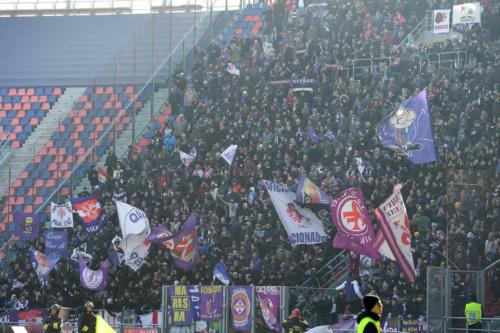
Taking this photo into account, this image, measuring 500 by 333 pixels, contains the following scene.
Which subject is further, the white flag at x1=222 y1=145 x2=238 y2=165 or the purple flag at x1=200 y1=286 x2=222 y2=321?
the white flag at x1=222 y1=145 x2=238 y2=165

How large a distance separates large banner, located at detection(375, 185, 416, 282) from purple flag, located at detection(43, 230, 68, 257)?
1165 cm

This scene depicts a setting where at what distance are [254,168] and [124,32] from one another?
1841 cm

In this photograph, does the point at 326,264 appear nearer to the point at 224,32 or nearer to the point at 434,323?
the point at 434,323

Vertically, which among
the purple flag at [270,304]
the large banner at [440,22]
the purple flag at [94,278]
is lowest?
the purple flag at [94,278]

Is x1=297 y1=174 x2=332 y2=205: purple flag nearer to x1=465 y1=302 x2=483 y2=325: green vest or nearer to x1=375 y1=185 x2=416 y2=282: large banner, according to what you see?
x1=375 y1=185 x2=416 y2=282: large banner

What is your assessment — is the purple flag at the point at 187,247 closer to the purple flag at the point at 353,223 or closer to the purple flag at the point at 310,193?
the purple flag at the point at 310,193

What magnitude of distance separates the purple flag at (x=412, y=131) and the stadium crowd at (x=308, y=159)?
62 centimetres

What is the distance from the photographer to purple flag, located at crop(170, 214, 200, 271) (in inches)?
1299

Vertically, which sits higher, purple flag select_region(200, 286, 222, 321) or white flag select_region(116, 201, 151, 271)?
white flag select_region(116, 201, 151, 271)

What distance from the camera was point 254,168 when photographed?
3481 centimetres

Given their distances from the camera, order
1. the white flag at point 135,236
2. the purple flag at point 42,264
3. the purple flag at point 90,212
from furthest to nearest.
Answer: the purple flag at point 90,212 → the purple flag at point 42,264 → the white flag at point 135,236

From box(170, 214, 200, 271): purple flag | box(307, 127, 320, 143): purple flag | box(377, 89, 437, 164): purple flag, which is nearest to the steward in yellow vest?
box(377, 89, 437, 164): purple flag

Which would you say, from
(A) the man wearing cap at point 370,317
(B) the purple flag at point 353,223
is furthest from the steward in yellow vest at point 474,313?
(A) the man wearing cap at point 370,317

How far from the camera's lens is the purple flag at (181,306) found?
95.1 ft
